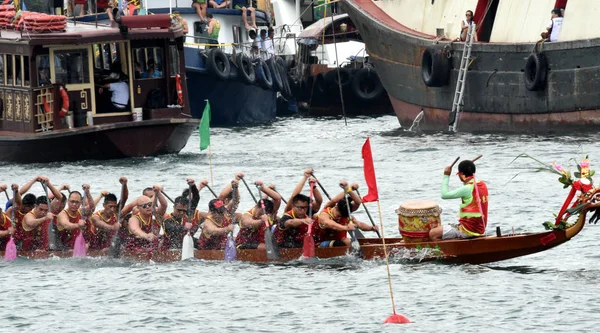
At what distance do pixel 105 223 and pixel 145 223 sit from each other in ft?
1.98

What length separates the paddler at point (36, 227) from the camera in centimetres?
1981

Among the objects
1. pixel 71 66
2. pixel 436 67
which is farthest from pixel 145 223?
pixel 436 67

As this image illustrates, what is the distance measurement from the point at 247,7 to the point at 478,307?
29599 mm

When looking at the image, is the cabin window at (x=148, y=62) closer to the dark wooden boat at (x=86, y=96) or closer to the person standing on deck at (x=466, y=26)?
the dark wooden boat at (x=86, y=96)

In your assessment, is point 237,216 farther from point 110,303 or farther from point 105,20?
point 105,20

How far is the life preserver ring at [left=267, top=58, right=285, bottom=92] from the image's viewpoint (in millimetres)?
43438

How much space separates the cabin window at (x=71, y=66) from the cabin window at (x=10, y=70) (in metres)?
1.08

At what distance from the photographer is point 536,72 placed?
31.4m

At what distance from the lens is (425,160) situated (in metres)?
29.4

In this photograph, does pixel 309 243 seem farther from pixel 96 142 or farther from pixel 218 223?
pixel 96 142

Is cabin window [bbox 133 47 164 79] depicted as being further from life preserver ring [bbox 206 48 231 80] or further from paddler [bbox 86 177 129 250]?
paddler [bbox 86 177 129 250]

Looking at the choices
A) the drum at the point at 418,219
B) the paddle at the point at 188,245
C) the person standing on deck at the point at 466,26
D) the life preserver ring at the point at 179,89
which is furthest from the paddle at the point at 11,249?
the person standing on deck at the point at 466,26

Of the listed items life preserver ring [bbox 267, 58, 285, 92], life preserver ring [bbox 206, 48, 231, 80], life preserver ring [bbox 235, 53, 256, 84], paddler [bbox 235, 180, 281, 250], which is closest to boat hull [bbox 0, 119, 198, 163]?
paddler [bbox 235, 180, 281, 250]

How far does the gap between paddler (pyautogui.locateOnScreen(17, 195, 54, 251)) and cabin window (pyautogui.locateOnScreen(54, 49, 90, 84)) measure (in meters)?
9.11
